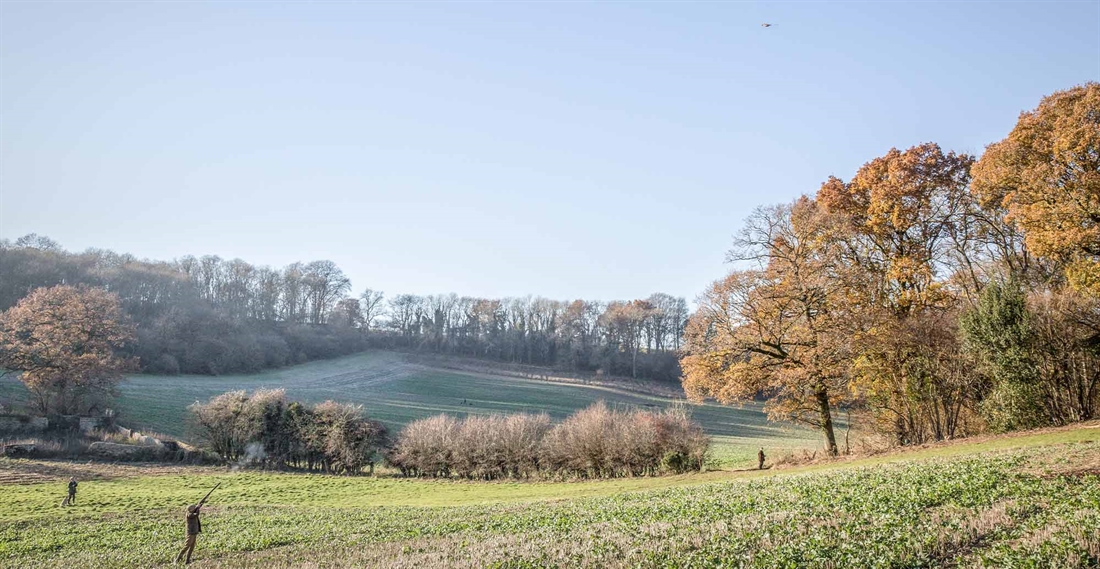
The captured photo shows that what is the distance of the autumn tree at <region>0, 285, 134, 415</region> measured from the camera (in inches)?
1970

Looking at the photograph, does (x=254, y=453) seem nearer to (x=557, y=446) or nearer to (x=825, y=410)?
(x=557, y=446)

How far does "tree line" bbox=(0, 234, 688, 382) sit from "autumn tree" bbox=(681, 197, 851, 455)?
71229 millimetres

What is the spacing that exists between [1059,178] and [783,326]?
A: 12382 millimetres

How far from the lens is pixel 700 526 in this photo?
11570 mm

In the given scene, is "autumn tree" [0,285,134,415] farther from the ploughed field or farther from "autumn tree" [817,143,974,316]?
"autumn tree" [817,143,974,316]

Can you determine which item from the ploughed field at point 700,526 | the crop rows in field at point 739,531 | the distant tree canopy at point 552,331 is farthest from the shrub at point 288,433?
the distant tree canopy at point 552,331

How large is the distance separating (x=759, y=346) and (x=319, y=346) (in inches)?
3563

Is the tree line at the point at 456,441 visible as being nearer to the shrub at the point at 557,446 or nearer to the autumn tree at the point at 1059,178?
the shrub at the point at 557,446

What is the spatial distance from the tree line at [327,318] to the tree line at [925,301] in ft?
233

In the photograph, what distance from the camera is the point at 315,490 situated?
1387 inches

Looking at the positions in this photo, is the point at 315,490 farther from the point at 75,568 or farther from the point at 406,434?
the point at 75,568

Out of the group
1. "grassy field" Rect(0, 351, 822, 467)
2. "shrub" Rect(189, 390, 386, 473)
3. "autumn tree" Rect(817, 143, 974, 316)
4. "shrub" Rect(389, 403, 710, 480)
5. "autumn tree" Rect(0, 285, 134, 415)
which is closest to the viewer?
"autumn tree" Rect(817, 143, 974, 316)

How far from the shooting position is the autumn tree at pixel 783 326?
28531mm

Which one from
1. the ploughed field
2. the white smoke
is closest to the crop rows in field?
the ploughed field
